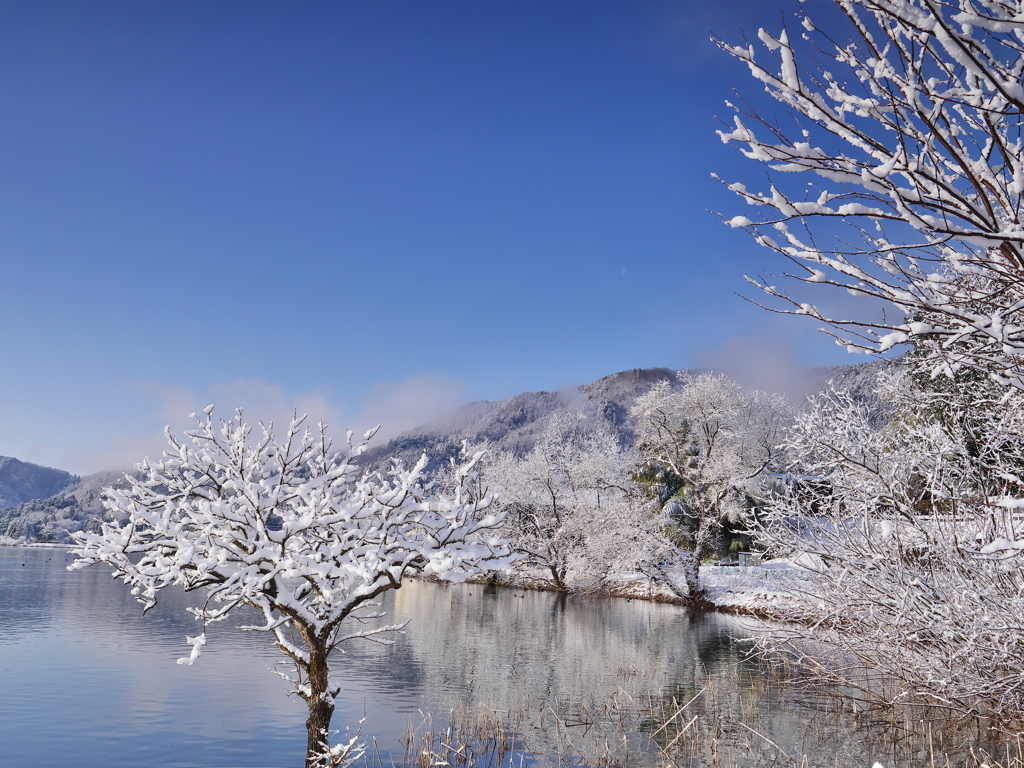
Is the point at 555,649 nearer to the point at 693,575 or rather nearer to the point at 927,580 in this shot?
the point at 693,575

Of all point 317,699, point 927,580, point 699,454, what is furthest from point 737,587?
point 317,699

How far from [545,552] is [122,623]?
2343cm

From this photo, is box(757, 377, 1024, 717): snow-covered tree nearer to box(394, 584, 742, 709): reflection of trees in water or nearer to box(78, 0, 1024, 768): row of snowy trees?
box(78, 0, 1024, 768): row of snowy trees

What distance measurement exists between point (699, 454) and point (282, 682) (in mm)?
30790

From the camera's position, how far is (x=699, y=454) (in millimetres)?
42375

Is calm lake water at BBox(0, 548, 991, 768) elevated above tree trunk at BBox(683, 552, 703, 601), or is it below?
below

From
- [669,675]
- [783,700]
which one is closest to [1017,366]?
[783,700]

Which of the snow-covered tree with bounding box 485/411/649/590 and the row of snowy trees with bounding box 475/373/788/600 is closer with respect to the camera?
the row of snowy trees with bounding box 475/373/788/600

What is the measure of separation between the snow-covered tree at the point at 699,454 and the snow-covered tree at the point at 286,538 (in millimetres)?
28448

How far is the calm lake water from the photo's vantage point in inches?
494

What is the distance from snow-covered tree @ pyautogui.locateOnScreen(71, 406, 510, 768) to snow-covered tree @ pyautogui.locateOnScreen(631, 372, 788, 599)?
28.4 metres

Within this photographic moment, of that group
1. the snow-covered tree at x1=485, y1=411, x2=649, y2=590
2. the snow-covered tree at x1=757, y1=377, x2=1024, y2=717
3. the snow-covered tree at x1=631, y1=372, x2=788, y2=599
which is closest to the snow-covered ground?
the snow-covered tree at x1=631, y1=372, x2=788, y2=599

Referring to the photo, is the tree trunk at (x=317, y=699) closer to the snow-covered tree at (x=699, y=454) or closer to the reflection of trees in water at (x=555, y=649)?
the reflection of trees in water at (x=555, y=649)

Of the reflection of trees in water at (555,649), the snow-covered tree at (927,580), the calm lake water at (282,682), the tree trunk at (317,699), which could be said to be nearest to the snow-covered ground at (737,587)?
the reflection of trees in water at (555,649)
